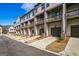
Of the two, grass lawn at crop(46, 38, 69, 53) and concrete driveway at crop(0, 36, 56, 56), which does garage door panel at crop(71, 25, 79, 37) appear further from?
concrete driveway at crop(0, 36, 56, 56)

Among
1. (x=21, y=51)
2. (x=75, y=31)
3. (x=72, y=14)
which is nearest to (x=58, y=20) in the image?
(x=72, y=14)

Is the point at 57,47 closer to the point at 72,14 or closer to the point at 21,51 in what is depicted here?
the point at 21,51

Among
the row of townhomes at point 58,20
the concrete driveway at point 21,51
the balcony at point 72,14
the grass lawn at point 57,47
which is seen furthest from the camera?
the row of townhomes at point 58,20

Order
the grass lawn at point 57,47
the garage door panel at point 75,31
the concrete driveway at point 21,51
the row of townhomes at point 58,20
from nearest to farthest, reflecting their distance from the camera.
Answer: the concrete driveway at point 21,51
the grass lawn at point 57,47
the garage door panel at point 75,31
the row of townhomes at point 58,20

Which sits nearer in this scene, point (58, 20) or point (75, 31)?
point (75, 31)

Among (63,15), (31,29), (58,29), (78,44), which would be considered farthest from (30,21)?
(78,44)

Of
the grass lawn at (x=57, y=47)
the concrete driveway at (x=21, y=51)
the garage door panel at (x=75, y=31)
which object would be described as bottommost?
the concrete driveway at (x=21, y=51)

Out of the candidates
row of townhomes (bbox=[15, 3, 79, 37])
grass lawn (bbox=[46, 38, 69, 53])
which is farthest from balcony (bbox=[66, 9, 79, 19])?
grass lawn (bbox=[46, 38, 69, 53])

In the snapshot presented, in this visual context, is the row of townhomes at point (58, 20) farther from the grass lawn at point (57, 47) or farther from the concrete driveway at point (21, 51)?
the concrete driveway at point (21, 51)

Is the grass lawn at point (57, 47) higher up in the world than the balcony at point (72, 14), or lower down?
lower down

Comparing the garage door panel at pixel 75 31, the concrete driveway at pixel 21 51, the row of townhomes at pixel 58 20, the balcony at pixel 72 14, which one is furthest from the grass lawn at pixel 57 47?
the balcony at pixel 72 14

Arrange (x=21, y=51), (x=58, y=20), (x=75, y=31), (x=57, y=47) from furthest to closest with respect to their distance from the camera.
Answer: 1. (x=58, y=20)
2. (x=75, y=31)
3. (x=57, y=47)
4. (x=21, y=51)

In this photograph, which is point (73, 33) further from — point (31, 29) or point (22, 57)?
point (31, 29)

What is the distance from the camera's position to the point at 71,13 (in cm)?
1964
